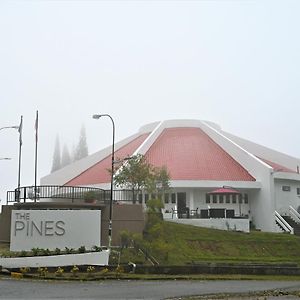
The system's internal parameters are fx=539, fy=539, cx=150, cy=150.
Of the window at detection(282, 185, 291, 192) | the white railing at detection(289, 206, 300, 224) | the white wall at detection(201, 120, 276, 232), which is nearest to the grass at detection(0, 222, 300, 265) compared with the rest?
the white wall at detection(201, 120, 276, 232)

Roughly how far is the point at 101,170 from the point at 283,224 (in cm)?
1931

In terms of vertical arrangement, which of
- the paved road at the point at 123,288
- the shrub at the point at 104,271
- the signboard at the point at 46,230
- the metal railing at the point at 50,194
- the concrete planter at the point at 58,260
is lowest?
the paved road at the point at 123,288

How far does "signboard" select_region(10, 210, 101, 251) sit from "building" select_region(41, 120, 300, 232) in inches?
448

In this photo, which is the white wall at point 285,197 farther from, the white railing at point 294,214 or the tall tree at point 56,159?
the tall tree at point 56,159

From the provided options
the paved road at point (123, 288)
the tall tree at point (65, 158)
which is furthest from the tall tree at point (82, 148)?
the paved road at point (123, 288)

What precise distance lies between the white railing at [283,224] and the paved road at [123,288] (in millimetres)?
23194

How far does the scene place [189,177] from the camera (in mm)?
47469

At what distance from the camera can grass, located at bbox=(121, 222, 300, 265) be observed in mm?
28281

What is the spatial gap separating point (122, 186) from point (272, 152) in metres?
22.1

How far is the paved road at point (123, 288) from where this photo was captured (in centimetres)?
1414

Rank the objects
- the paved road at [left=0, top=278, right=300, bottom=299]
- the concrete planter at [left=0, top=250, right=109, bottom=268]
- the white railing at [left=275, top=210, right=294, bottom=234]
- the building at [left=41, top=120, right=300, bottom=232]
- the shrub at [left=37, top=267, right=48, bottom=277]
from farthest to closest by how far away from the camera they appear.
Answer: the building at [left=41, top=120, right=300, bottom=232], the white railing at [left=275, top=210, right=294, bottom=234], the concrete planter at [left=0, top=250, right=109, bottom=268], the shrub at [left=37, top=267, right=48, bottom=277], the paved road at [left=0, top=278, right=300, bottom=299]

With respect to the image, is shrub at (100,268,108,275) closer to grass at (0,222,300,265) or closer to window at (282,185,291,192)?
grass at (0,222,300,265)

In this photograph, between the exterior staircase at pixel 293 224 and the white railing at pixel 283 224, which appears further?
the exterior staircase at pixel 293 224

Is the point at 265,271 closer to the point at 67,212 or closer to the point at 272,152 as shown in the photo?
the point at 67,212
